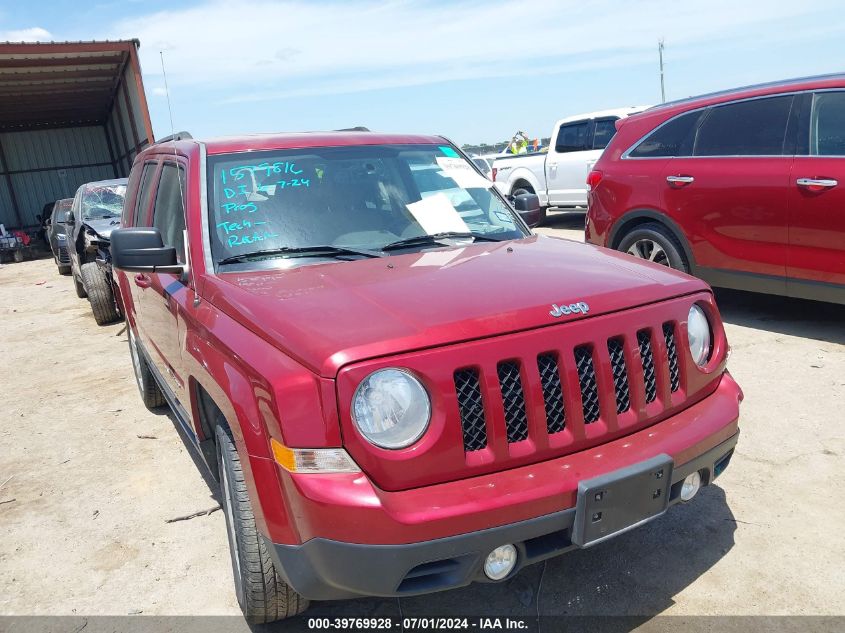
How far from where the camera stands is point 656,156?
611cm

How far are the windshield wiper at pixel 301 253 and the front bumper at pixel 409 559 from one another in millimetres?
1202

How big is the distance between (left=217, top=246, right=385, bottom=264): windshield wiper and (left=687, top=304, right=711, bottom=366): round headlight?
1250 millimetres

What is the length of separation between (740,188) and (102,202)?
830 cm

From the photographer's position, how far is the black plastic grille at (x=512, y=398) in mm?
2090

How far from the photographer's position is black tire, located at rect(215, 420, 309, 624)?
2.33 meters

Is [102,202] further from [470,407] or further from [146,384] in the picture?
[470,407]

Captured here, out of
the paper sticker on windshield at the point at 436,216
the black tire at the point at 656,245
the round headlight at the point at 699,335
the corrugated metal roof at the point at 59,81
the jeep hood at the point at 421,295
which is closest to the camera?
the jeep hood at the point at 421,295

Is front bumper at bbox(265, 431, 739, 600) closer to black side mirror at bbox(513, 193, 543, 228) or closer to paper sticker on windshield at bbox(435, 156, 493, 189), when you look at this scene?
A: paper sticker on windshield at bbox(435, 156, 493, 189)

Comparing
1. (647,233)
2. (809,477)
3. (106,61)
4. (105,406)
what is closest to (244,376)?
(809,477)

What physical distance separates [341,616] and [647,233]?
4.58 m

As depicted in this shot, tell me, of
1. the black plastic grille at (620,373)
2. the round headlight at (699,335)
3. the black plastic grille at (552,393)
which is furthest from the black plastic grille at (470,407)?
the round headlight at (699,335)

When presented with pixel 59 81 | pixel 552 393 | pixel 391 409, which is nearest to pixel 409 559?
pixel 391 409

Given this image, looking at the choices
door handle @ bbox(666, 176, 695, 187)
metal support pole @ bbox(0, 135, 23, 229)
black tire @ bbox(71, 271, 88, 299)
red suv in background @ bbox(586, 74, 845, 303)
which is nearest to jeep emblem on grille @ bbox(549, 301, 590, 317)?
red suv in background @ bbox(586, 74, 845, 303)

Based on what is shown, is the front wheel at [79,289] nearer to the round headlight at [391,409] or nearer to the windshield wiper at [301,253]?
the windshield wiper at [301,253]
